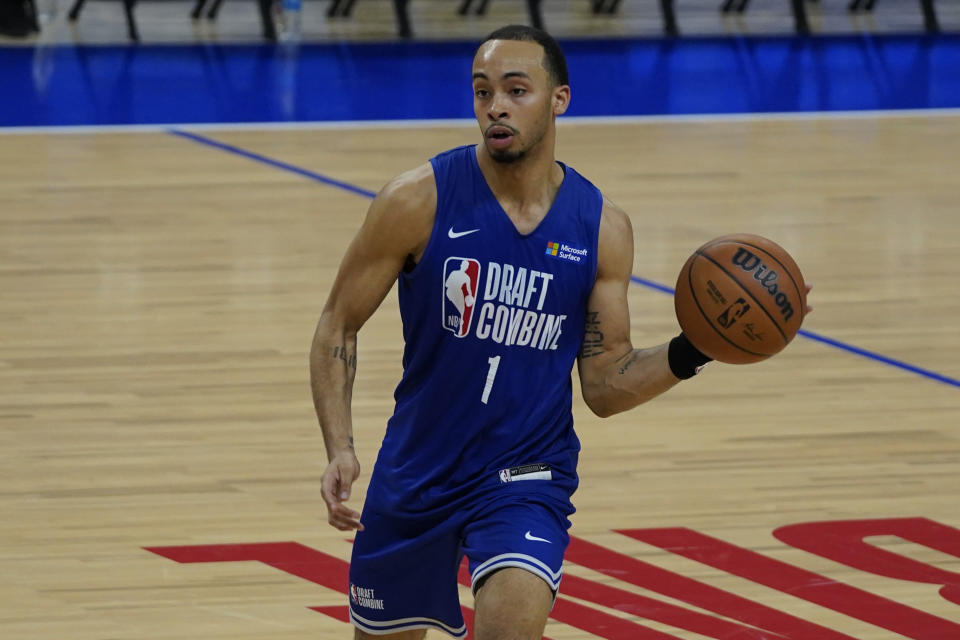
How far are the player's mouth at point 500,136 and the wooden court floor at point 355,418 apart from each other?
1.44 metres

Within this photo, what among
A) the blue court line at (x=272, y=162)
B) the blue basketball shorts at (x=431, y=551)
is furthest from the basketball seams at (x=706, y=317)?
the blue court line at (x=272, y=162)


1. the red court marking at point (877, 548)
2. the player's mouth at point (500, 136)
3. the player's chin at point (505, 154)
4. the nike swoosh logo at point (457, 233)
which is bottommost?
the red court marking at point (877, 548)

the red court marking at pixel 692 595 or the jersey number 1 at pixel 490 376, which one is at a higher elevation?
the jersey number 1 at pixel 490 376

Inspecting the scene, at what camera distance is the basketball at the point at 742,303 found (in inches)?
129

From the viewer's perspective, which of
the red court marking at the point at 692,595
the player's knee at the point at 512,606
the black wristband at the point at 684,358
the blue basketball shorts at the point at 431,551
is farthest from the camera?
the red court marking at the point at 692,595

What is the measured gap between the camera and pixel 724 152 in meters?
10.7

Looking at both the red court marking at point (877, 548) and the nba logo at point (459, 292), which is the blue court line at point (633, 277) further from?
the nba logo at point (459, 292)

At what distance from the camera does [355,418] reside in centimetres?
586

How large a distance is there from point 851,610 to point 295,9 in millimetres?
12972

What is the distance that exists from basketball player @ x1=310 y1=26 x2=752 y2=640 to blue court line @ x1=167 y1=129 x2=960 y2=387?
3.44 meters

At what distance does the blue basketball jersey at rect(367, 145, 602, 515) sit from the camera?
320 centimetres

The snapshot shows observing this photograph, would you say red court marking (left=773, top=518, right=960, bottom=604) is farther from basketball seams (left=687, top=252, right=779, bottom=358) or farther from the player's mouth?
the player's mouth

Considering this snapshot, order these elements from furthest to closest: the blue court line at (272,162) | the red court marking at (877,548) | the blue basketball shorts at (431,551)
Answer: the blue court line at (272,162) → the red court marking at (877,548) → the blue basketball shorts at (431,551)

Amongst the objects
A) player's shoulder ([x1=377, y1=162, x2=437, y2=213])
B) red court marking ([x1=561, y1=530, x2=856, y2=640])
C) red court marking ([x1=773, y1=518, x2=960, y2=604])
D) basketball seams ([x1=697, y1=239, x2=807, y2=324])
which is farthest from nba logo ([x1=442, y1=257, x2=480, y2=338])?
red court marking ([x1=773, y1=518, x2=960, y2=604])
